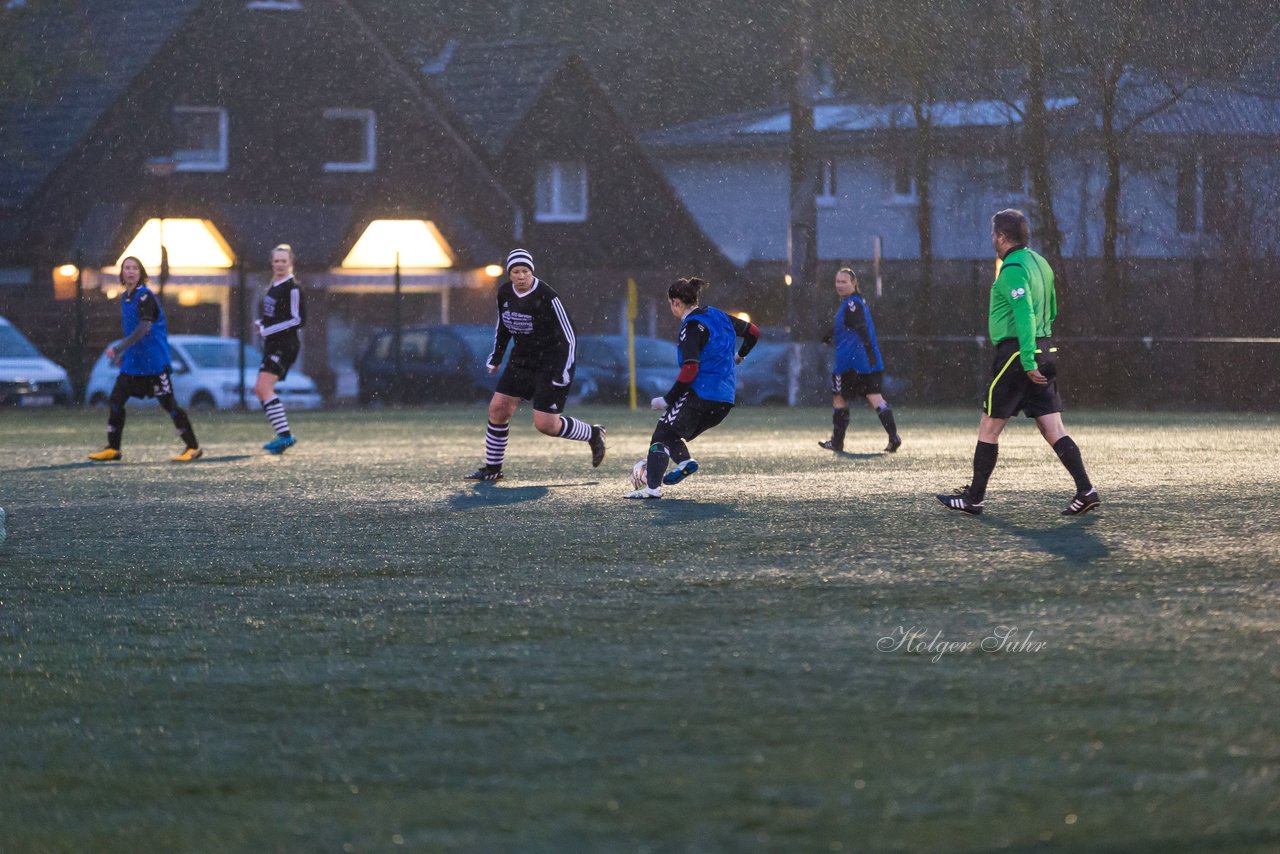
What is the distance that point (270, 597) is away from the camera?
8.74m

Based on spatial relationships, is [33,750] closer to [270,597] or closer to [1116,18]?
[270,597]

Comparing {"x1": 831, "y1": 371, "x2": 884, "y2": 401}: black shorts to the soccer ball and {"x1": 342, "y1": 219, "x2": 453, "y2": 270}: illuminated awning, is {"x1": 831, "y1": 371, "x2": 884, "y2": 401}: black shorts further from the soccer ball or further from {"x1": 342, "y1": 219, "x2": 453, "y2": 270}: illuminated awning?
{"x1": 342, "y1": 219, "x2": 453, "y2": 270}: illuminated awning

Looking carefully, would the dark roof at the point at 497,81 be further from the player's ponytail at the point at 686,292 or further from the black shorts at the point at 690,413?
the player's ponytail at the point at 686,292

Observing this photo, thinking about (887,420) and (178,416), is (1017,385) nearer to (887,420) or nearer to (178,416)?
(887,420)

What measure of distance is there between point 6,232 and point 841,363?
92.1 ft

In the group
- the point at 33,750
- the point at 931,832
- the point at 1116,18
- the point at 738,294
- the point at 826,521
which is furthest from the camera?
the point at 738,294

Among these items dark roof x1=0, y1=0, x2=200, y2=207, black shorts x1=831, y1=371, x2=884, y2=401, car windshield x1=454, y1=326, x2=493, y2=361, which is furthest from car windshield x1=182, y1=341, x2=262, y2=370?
black shorts x1=831, y1=371, x2=884, y2=401

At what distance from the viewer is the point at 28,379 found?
108 ft

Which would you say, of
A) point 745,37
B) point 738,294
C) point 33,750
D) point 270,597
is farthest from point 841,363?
point 745,37

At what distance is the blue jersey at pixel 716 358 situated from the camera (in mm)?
13398

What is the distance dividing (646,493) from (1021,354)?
2.93 meters

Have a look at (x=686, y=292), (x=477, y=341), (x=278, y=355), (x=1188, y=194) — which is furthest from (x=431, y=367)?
(x=686, y=292)

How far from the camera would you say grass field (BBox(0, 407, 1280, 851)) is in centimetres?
479

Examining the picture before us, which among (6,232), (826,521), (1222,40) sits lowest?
(826,521)
